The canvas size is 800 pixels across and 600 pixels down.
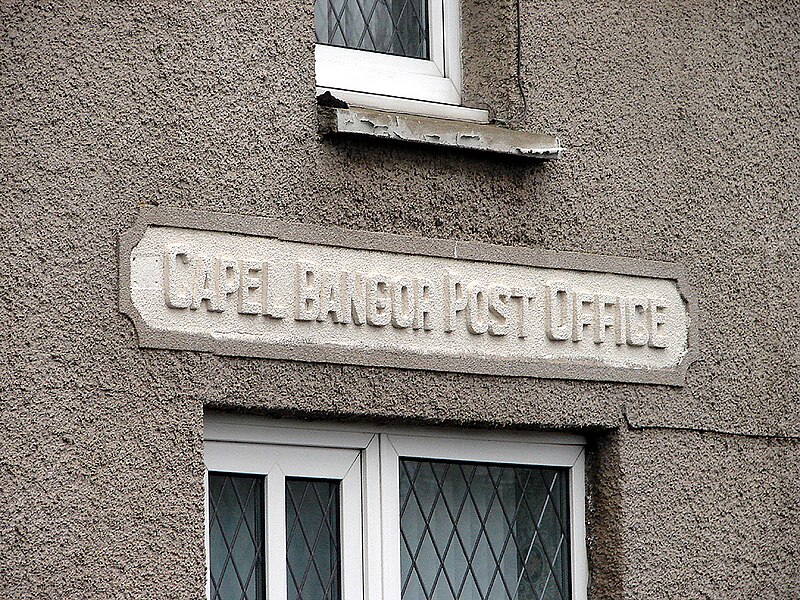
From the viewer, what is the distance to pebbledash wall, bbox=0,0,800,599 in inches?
182

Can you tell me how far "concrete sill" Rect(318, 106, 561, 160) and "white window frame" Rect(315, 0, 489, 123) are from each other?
5.1 inches

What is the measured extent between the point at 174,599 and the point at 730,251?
241cm

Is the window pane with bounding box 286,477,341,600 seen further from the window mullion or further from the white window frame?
the white window frame

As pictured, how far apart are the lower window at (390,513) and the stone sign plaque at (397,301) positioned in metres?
0.29

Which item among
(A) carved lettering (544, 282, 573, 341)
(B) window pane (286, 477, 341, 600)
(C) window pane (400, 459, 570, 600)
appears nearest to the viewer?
(B) window pane (286, 477, 341, 600)

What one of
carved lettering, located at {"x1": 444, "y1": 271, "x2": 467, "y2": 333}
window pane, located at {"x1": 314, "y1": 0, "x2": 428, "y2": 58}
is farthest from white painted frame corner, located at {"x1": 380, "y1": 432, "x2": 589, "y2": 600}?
window pane, located at {"x1": 314, "y1": 0, "x2": 428, "y2": 58}

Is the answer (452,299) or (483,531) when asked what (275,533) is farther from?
(452,299)

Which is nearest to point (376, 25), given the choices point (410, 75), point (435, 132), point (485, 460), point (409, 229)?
point (410, 75)

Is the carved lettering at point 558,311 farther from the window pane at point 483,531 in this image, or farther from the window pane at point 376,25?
the window pane at point 376,25

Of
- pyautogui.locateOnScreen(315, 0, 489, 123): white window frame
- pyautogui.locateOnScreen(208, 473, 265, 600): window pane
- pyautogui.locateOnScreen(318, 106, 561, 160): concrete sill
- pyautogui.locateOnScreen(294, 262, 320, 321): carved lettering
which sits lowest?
pyautogui.locateOnScreen(208, 473, 265, 600): window pane

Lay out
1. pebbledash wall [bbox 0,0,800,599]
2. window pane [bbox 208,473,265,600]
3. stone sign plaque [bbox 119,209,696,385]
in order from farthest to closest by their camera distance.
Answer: window pane [bbox 208,473,265,600], stone sign plaque [bbox 119,209,696,385], pebbledash wall [bbox 0,0,800,599]

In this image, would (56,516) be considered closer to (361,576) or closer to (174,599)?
(174,599)

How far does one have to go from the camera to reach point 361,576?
516cm

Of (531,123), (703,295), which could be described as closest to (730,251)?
(703,295)
